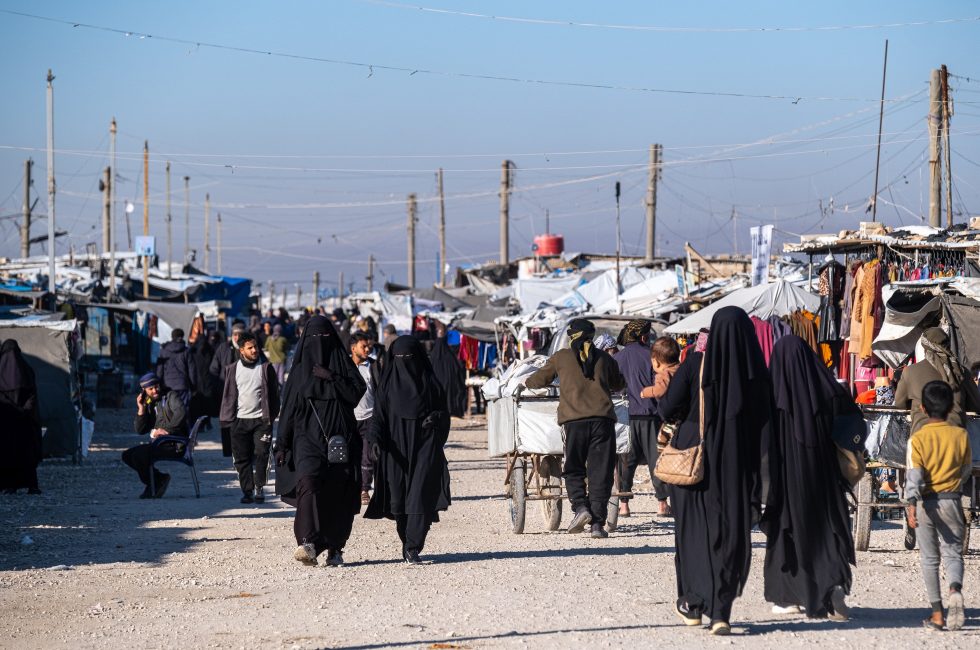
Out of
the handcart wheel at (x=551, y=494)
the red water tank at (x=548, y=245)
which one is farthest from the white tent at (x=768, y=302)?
the red water tank at (x=548, y=245)

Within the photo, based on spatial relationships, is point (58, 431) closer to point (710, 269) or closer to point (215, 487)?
point (215, 487)

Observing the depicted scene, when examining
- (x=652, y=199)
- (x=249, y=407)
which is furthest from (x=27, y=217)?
(x=249, y=407)

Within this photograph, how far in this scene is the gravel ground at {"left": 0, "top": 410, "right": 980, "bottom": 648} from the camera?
6.67 m

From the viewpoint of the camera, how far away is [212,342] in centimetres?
2447

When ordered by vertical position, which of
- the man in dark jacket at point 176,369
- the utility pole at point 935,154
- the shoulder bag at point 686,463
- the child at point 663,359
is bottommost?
the man in dark jacket at point 176,369

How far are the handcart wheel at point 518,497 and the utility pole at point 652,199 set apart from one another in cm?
2575

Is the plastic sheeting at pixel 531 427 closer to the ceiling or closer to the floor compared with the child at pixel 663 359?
closer to the floor

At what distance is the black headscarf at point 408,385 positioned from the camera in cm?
934

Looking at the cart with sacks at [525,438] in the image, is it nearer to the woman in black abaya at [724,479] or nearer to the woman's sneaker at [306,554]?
the woman's sneaker at [306,554]

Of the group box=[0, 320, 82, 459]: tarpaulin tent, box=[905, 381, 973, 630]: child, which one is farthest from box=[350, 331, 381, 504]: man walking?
box=[905, 381, 973, 630]: child

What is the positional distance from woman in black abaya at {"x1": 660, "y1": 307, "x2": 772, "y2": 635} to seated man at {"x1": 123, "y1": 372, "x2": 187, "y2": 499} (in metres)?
8.16

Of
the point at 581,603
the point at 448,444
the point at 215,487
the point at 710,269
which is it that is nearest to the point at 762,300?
the point at 448,444

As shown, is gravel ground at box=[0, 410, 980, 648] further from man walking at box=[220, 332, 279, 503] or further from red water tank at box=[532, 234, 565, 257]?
red water tank at box=[532, 234, 565, 257]

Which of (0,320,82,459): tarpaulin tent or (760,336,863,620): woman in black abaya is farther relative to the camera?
(0,320,82,459): tarpaulin tent
